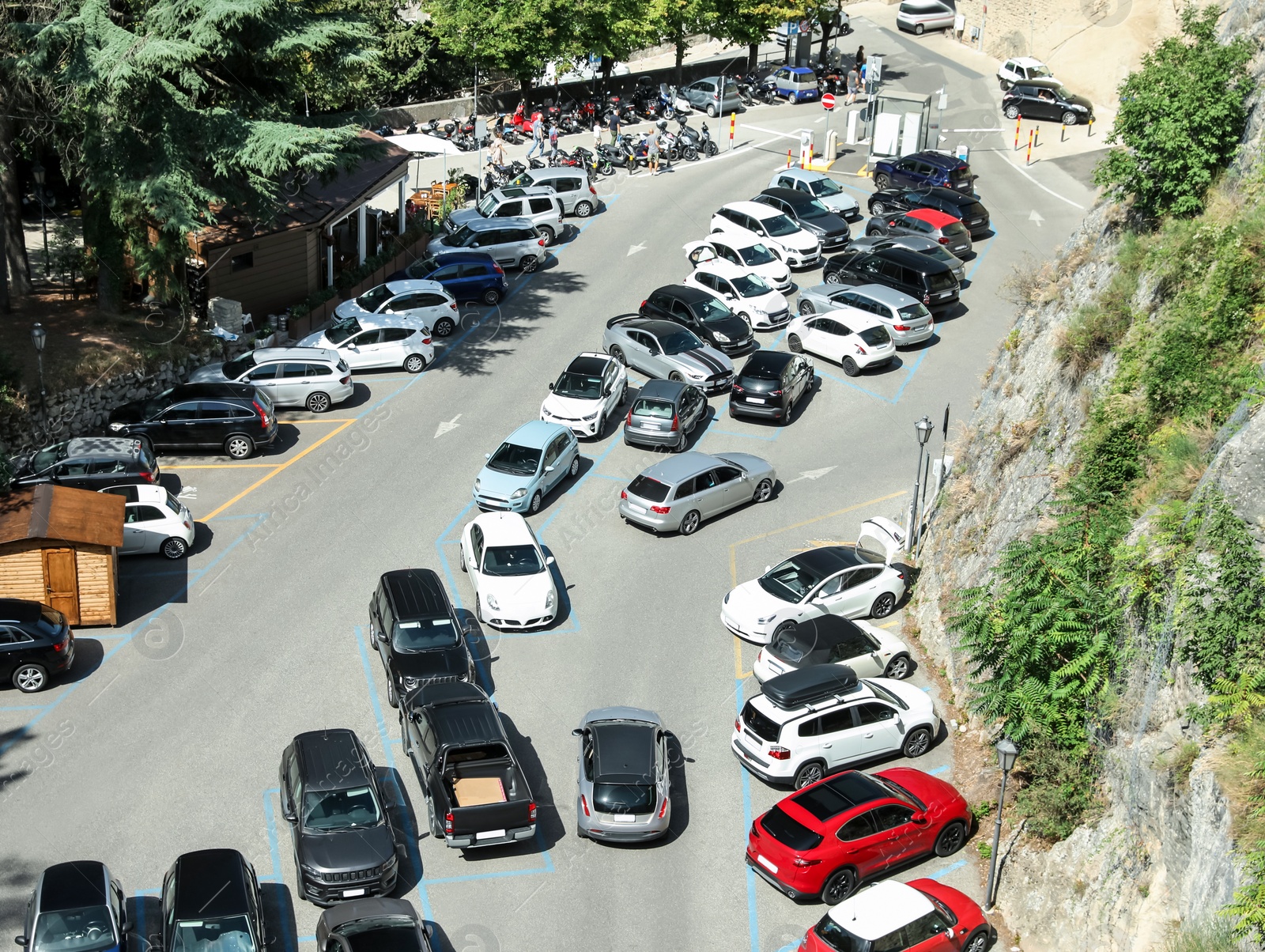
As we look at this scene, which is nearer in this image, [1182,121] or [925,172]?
[1182,121]

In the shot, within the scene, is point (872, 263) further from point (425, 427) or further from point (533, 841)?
point (533, 841)

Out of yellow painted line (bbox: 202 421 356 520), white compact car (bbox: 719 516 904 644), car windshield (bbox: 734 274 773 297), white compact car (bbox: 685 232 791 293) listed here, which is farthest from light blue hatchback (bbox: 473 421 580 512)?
white compact car (bbox: 685 232 791 293)

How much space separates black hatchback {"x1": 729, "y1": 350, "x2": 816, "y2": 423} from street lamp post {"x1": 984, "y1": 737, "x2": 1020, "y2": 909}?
13663 millimetres

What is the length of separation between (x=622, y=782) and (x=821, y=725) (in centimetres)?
366

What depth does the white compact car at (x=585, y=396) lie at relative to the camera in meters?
30.8

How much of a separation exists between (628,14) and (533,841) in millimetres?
44028

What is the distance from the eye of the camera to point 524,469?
27984 mm

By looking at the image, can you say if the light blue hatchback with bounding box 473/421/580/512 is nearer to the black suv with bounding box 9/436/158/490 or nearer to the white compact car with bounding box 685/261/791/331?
the black suv with bounding box 9/436/158/490

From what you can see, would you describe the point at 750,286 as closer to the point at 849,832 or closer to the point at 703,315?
the point at 703,315

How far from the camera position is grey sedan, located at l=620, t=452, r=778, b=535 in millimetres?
27219

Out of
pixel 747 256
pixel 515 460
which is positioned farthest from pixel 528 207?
pixel 515 460

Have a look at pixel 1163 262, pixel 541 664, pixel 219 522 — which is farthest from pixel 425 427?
pixel 1163 262

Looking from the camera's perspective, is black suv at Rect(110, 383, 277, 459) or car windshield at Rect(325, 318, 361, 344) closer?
black suv at Rect(110, 383, 277, 459)

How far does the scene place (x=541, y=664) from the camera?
77.6 ft
